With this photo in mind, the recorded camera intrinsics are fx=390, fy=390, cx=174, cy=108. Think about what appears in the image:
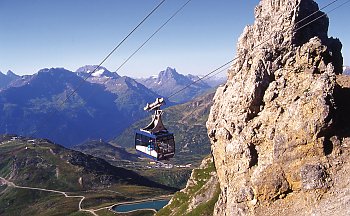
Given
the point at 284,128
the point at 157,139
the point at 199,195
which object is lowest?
the point at 199,195

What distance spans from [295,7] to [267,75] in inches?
819

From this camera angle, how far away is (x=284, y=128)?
5897 cm

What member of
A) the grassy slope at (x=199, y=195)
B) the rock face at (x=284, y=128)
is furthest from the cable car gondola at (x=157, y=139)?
the grassy slope at (x=199, y=195)

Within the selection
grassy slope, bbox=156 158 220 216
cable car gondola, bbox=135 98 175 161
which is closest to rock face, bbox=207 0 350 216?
cable car gondola, bbox=135 98 175 161

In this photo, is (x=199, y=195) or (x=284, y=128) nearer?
(x=284, y=128)

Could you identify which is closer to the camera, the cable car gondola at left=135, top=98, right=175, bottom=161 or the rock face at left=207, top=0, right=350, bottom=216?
the rock face at left=207, top=0, right=350, bottom=216

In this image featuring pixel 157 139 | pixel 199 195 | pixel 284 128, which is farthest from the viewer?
pixel 199 195

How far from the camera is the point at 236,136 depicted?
230ft

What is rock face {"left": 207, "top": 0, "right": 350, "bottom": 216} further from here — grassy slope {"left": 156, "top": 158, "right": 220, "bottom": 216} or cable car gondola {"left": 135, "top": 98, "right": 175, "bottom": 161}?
grassy slope {"left": 156, "top": 158, "right": 220, "bottom": 216}

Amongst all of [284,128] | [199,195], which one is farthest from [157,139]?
[199,195]

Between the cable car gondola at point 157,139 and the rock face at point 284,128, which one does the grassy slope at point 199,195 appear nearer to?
the rock face at point 284,128

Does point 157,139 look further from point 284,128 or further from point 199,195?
point 199,195

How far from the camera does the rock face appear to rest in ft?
169

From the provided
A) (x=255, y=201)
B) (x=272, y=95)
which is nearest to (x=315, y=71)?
(x=272, y=95)
